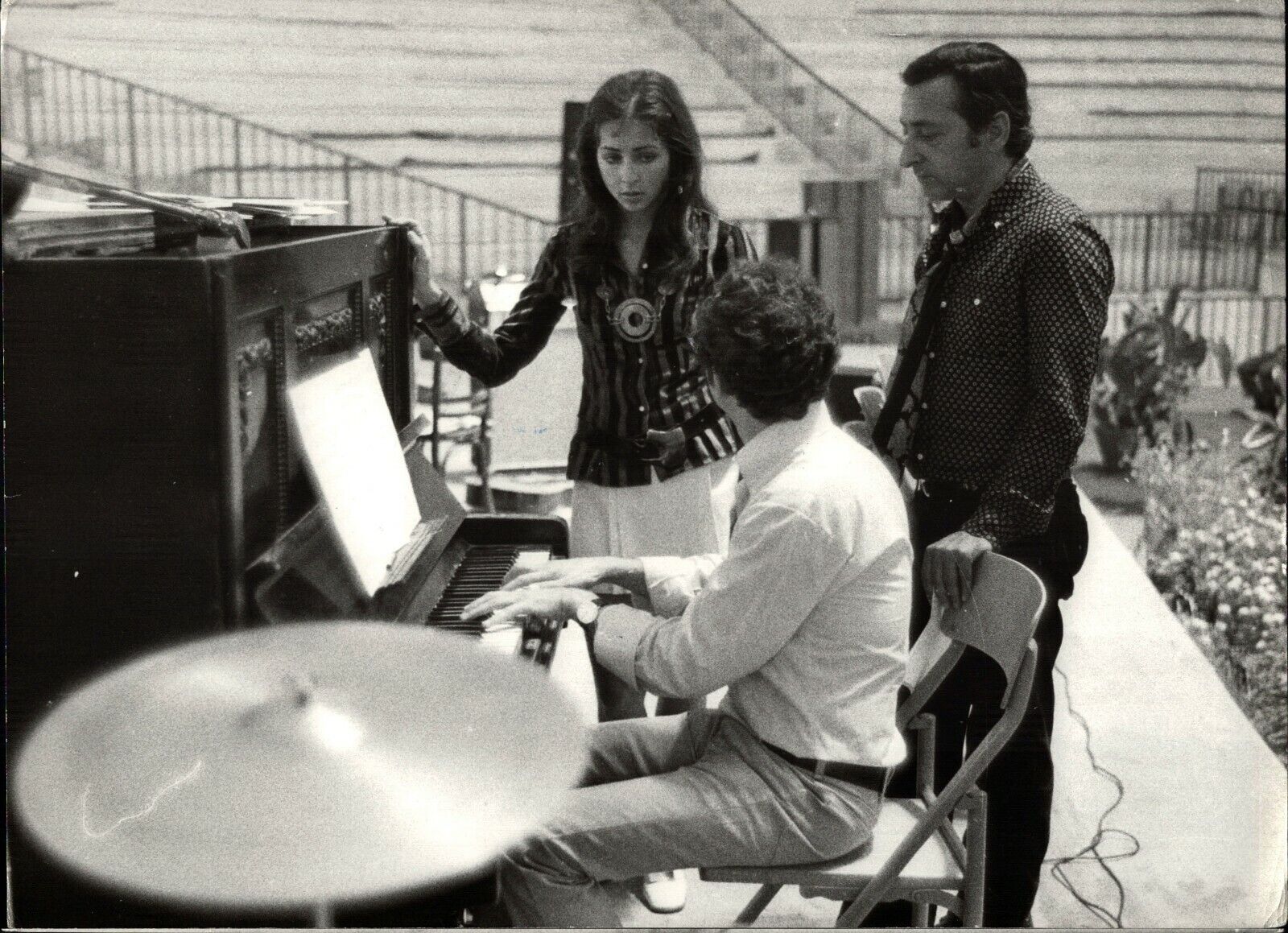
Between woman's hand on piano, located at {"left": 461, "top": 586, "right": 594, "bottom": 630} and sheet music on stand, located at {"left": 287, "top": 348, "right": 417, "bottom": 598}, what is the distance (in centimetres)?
17

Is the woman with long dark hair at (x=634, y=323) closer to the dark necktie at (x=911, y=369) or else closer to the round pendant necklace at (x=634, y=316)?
the round pendant necklace at (x=634, y=316)

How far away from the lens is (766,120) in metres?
2.51

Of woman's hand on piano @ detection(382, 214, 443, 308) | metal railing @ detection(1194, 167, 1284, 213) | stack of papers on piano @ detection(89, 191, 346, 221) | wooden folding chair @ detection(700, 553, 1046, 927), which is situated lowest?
wooden folding chair @ detection(700, 553, 1046, 927)

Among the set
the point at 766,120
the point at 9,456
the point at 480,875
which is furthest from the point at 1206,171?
the point at 9,456

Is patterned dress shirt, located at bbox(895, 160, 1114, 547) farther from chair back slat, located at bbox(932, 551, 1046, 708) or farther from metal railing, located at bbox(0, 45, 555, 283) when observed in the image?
metal railing, located at bbox(0, 45, 555, 283)

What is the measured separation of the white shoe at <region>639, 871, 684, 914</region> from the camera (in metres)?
2.63

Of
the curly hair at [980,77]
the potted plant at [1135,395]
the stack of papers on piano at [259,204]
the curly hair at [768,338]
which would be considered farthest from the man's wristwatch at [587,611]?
the potted plant at [1135,395]

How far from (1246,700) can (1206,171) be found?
1696mm

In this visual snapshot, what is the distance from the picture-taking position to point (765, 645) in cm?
202

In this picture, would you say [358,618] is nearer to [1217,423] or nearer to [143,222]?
[143,222]

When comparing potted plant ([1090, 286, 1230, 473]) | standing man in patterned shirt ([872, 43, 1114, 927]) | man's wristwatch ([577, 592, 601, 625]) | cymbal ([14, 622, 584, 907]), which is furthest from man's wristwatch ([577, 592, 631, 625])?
potted plant ([1090, 286, 1230, 473])

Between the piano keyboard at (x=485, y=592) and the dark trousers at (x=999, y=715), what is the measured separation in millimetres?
695

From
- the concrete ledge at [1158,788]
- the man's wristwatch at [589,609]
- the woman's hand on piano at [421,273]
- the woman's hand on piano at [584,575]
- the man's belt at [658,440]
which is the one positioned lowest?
the concrete ledge at [1158,788]

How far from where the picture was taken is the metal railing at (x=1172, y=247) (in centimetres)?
250
